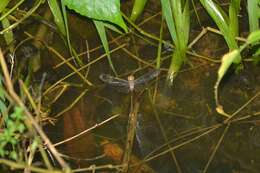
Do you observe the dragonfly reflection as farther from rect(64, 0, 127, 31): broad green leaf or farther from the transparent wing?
rect(64, 0, 127, 31): broad green leaf

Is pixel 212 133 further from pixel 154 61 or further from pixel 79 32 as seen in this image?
pixel 79 32

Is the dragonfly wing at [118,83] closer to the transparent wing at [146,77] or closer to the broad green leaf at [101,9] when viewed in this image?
the transparent wing at [146,77]

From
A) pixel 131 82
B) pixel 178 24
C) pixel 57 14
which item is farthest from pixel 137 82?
pixel 57 14

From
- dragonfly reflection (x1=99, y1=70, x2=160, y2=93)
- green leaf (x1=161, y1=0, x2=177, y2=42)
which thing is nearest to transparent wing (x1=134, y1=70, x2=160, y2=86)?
dragonfly reflection (x1=99, y1=70, x2=160, y2=93)

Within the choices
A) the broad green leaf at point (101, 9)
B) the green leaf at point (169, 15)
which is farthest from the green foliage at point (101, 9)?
the green leaf at point (169, 15)

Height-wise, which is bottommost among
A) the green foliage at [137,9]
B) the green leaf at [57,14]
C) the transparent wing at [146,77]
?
the transparent wing at [146,77]

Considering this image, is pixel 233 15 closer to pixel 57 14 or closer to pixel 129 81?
pixel 129 81

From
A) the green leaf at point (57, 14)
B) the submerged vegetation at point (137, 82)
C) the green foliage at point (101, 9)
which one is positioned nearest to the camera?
the green foliage at point (101, 9)
